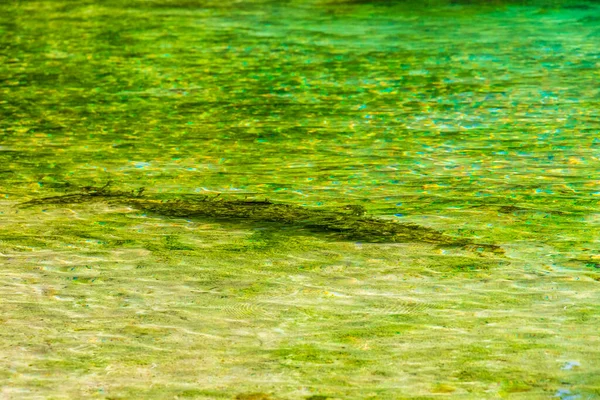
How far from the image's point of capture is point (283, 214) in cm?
376

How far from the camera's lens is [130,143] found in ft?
15.8

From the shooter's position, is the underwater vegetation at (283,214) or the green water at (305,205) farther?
the underwater vegetation at (283,214)

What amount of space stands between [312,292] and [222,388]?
2.15ft

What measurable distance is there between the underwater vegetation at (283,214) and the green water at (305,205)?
0.20ft

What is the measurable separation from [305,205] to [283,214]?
5.1 inches

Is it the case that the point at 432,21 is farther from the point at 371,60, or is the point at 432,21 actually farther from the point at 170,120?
the point at 170,120

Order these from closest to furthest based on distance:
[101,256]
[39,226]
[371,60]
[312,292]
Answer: [312,292]
[101,256]
[39,226]
[371,60]

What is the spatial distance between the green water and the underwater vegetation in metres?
0.06

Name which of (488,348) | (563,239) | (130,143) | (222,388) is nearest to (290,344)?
(222,388)

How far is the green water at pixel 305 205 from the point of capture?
2.55m

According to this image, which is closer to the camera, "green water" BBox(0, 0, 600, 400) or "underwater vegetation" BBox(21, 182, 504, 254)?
"green water" BBox(0, 0, 600, 400)

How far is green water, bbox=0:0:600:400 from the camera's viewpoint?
255 cm

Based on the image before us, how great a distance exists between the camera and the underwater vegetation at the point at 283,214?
3.49 metres

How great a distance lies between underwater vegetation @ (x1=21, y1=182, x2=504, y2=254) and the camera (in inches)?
137
